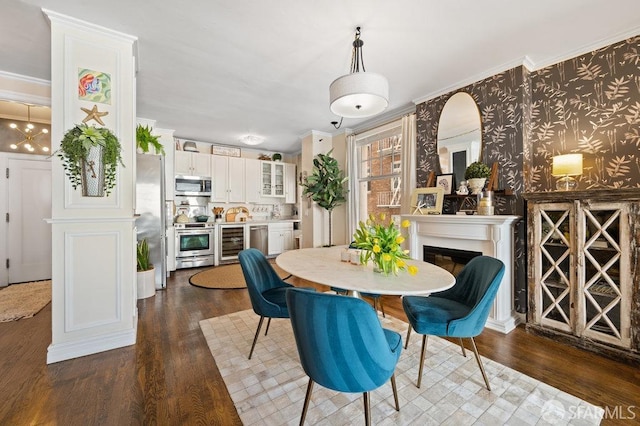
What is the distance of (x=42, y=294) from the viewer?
3.41 m

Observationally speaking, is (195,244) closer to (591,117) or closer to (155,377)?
(155,377)

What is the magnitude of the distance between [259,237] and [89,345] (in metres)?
3.75

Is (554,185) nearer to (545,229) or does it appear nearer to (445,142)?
(545,229)

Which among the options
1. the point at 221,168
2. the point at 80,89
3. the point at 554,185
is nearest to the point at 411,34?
the point at 554,185

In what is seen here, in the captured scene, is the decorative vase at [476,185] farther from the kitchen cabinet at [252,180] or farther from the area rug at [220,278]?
the kitchen cabinet at [252,180]

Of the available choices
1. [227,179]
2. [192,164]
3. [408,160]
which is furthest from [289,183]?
[408,160]

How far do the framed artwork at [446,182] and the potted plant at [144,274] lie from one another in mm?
3793

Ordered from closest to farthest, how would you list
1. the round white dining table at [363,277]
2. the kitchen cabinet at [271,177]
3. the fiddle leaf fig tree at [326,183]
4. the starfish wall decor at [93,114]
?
the round white dining table at [363,277]
the starfish wall decor at [93,114]
the fiddle leaf fig tree at [326,183]
the kitchen cabinet at [271,177]

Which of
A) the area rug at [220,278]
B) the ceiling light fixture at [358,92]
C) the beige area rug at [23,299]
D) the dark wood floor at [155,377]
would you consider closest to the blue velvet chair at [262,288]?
the dark wood floor at [155,377]

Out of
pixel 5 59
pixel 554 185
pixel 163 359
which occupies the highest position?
pixel 5 59

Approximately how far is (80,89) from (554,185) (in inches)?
169

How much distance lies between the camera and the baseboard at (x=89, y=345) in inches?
79.0

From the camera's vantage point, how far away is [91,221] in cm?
212

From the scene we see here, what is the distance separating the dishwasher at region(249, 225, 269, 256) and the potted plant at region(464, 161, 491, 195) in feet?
13.7
